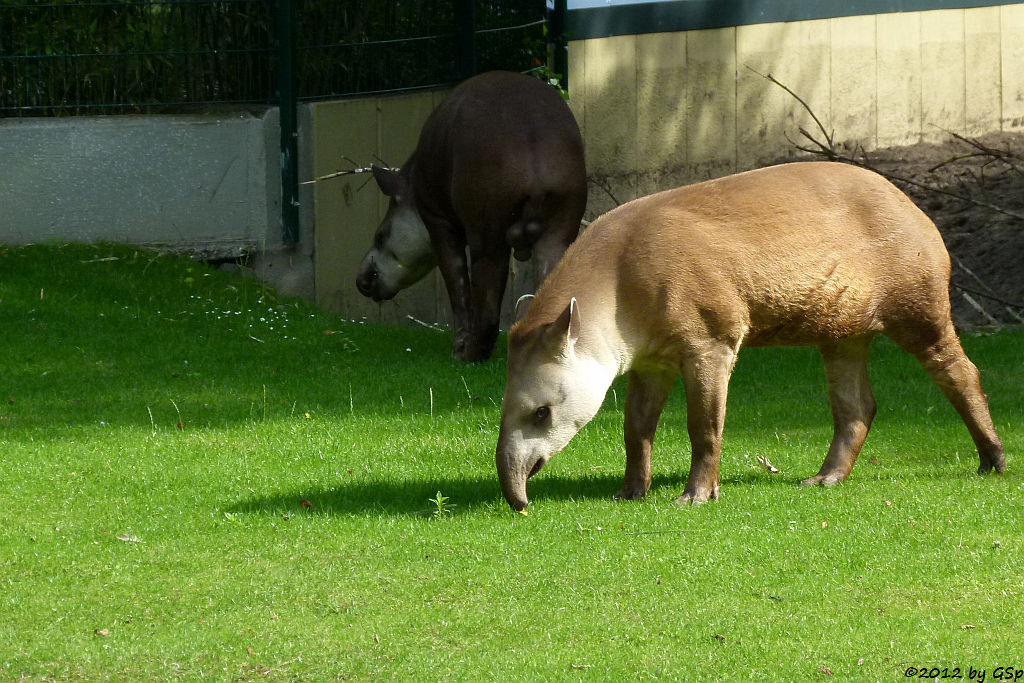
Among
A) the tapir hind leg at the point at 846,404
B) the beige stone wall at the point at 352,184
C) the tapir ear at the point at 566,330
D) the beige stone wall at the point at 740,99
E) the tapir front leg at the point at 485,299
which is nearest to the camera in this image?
the tapir ear at the point at 566,330

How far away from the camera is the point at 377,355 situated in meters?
11.2

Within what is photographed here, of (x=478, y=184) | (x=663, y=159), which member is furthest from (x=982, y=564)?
(x=663, y=159)

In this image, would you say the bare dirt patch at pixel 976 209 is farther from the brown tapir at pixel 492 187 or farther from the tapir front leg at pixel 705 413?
the tapir front leg at pixel 705 413

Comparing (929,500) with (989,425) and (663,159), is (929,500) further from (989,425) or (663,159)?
(663,159)

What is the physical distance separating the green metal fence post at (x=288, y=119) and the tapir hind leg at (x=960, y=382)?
7275mm

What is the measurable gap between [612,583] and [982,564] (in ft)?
4.90

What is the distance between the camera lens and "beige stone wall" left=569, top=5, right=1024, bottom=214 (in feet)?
46.6

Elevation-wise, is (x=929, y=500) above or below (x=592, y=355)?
below

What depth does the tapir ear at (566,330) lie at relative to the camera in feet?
21.2

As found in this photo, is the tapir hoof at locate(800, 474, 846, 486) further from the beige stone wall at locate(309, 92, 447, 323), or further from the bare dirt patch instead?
the beige stone wall at locate(309, 92, 447, 323)

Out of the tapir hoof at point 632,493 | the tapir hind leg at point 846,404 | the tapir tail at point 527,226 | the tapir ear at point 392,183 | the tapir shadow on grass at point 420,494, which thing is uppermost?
the tapir ear at point 392,183

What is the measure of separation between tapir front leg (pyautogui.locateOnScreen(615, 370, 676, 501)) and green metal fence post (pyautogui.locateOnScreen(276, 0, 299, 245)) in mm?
6734

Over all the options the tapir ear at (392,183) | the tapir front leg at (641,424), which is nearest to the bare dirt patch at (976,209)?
→ the tapir ear at (392,183)

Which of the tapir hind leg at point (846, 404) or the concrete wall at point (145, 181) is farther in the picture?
the concrete wall at point (145, 181)
